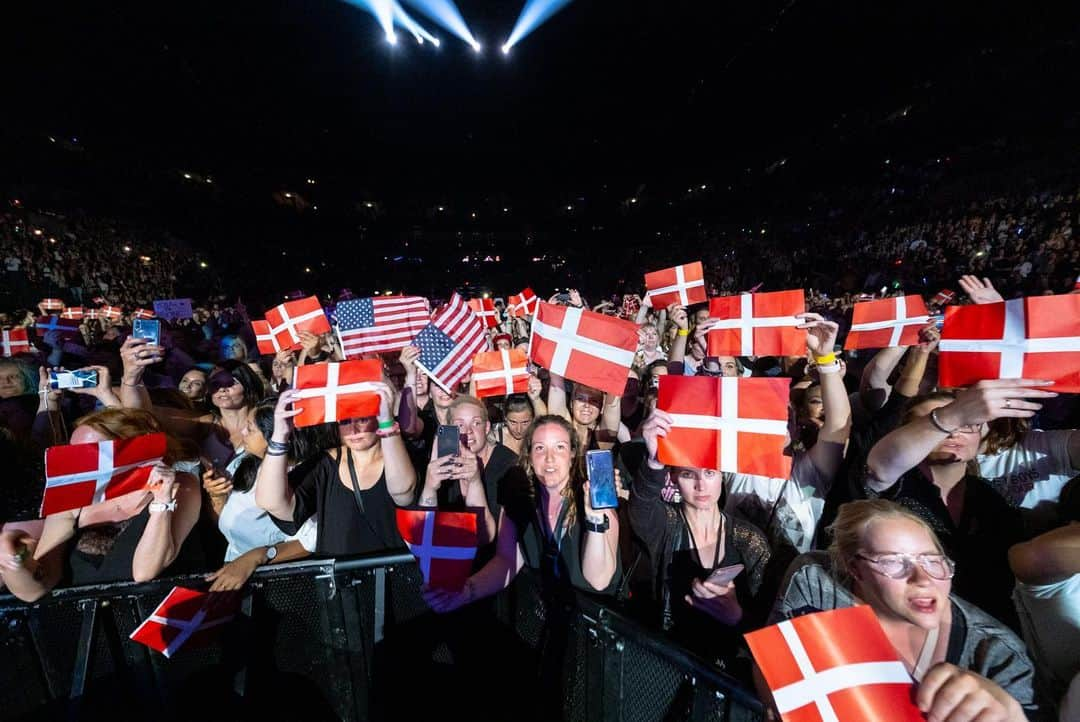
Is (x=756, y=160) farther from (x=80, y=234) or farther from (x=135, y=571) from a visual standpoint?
(x=80, y=234)

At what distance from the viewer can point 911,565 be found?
1.56 meters

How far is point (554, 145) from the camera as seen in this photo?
2383 centimetres

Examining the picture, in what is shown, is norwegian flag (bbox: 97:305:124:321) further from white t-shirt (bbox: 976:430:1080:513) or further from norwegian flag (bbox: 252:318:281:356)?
white t-shirt (bbox: 976:430:1080:513)

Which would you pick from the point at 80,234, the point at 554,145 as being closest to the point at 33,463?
the point at 80,234

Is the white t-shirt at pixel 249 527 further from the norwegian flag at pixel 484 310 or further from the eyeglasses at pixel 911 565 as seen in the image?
the norwegian flag at pixel 484 310

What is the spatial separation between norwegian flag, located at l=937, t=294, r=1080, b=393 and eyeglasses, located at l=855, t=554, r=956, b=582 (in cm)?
116

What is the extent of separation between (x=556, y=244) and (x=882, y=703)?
39.7 metres

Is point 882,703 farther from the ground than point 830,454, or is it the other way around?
point 830,454

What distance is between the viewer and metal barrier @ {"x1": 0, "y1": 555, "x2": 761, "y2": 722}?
90.1 inches

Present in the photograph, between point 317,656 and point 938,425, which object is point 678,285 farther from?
point 317,656

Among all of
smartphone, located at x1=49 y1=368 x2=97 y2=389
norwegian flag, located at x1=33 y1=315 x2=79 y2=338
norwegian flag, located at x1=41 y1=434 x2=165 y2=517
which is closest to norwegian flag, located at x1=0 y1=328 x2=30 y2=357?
norwegian flag, located at x1=33 y1=315 x2=79 y2=338

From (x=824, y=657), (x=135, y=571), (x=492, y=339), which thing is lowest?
(x=135, y=571)

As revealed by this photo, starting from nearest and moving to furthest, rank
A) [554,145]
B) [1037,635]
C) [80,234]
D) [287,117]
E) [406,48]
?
[1037,635] → [406,48] → [80,234] → [287,117] → [554,145]

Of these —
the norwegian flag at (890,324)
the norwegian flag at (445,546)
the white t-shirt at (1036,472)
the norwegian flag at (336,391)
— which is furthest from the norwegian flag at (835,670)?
the norwegian flag at (890,324)
